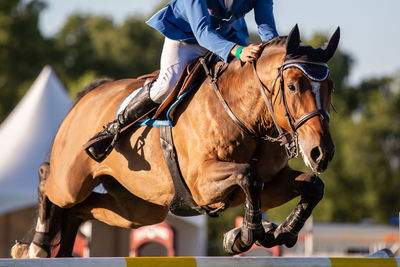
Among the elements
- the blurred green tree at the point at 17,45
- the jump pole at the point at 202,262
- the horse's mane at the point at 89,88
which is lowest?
the jump pole at the point at 202,262

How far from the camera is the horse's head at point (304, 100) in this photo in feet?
13.0

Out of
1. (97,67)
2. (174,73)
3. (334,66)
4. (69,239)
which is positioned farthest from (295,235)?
(97,67)

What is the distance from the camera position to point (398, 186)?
30.8 m

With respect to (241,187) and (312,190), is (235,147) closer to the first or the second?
(241,187)

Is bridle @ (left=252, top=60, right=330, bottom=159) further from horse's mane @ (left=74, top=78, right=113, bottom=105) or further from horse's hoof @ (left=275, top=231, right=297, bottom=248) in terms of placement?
horse's mane @ (left=74, top=78, right=113, bottom=105)

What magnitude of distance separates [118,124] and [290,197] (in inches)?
52.6

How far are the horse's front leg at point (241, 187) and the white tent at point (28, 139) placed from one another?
251 inches

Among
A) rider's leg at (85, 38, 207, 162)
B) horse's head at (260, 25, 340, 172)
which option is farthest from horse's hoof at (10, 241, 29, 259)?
horse's head at (260, 25, 340, 172)

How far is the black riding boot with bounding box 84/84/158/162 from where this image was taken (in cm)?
497

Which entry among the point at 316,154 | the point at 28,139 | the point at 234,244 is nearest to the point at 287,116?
the point at 316,154

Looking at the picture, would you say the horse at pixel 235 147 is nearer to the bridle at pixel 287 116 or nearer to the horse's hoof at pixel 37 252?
the bridle at pixel 287 116

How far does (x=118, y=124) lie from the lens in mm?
5176

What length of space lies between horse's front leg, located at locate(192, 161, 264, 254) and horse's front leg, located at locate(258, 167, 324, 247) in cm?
15

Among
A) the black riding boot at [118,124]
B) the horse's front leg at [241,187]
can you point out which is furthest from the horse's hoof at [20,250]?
the horse's front leg at [241,187]
